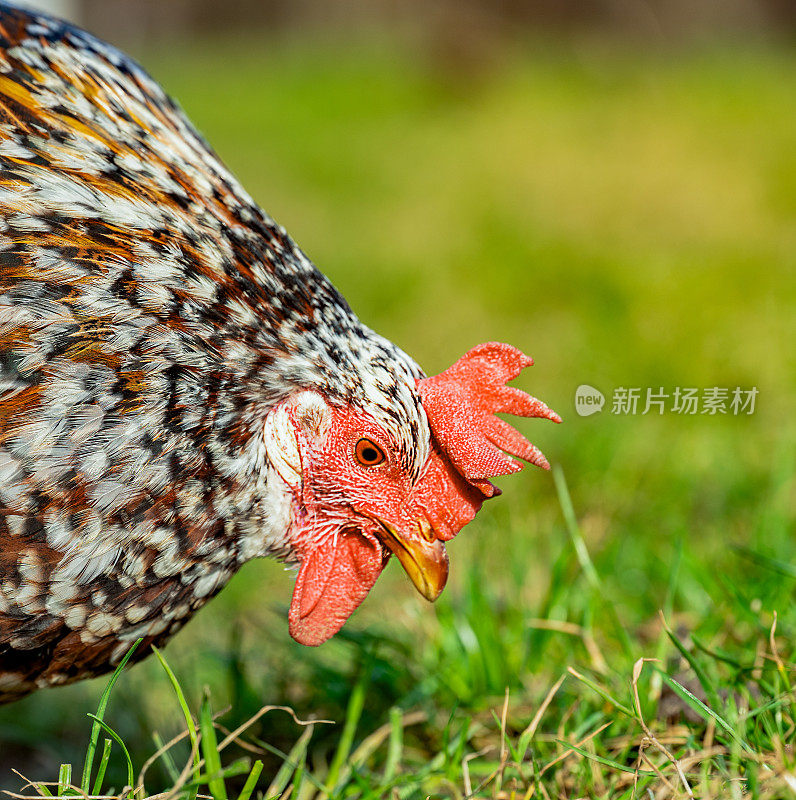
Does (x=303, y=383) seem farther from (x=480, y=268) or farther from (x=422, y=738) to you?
(x=480, y=268)

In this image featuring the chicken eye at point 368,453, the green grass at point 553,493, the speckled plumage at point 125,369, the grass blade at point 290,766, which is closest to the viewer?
the speckled plumage at point 125,369

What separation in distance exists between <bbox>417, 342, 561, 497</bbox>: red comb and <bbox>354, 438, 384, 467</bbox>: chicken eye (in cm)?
11

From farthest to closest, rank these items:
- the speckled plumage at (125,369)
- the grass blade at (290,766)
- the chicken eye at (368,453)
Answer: the grass blade at (290,766) < the chicken eye at (368,453) < the speckled plumage at (125,369)

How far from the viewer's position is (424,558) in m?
1.64

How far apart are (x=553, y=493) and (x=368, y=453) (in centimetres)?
197

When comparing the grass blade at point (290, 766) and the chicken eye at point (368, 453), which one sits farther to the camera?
the grass blade at point (290, 766)

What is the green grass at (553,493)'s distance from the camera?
74.5 inches

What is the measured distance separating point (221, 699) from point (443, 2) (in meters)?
9.88

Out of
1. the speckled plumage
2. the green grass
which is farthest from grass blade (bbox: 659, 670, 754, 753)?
the speckled plumage

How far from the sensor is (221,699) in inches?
96.0

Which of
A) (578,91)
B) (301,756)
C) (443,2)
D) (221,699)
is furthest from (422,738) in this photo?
(443,2)

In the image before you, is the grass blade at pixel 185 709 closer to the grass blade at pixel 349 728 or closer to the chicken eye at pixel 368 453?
the grass blade at pixel 349 728

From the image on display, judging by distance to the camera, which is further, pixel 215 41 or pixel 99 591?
pixel 215 41

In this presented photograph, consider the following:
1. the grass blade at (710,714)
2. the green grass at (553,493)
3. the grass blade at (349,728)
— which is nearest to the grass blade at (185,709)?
the green grass at (553,493)
